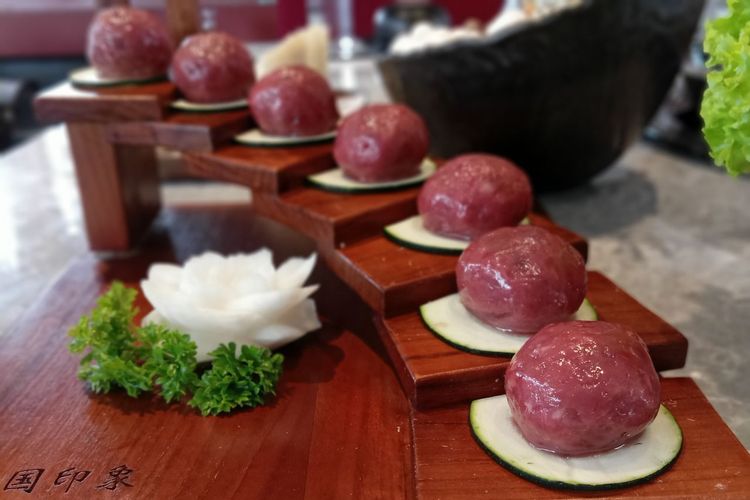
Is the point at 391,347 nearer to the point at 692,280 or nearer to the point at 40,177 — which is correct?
the point at 692,280

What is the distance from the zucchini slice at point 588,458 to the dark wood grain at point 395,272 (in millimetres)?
227

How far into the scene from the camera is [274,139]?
1.27m

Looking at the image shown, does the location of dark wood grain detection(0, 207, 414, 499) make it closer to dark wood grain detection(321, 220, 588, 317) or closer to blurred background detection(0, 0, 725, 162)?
dark wood grain detection(321, 220, 588, 317)

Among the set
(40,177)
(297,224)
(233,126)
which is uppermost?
(233,126)

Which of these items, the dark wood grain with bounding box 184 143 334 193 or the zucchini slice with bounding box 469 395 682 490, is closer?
the zucchini slice with bounding box 469 395 682 490

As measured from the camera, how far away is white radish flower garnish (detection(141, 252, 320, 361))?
Answer: 36.8 inches

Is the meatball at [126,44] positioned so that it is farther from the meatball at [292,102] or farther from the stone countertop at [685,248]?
the stone countertop at [685,248]

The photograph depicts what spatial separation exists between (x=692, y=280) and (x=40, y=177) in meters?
1.66

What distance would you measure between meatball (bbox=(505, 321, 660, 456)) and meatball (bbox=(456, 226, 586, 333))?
0.11m

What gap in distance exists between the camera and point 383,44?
3.51 metres

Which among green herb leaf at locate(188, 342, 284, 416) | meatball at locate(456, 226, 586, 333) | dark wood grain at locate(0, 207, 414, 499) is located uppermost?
Answer: meatball at locate(456, 226, 586, 333)

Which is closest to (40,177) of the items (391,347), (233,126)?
(233,126)

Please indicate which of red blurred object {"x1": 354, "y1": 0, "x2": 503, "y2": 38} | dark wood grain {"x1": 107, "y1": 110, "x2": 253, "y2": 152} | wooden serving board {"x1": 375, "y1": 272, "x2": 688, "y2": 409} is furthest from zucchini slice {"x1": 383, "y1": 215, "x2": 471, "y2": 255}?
red blurred object {"x1": 354, "y1": 0, "x2": 503, "y2": 38}

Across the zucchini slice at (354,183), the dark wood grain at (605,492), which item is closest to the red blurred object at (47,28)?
the zucchini slice at (354,183)
